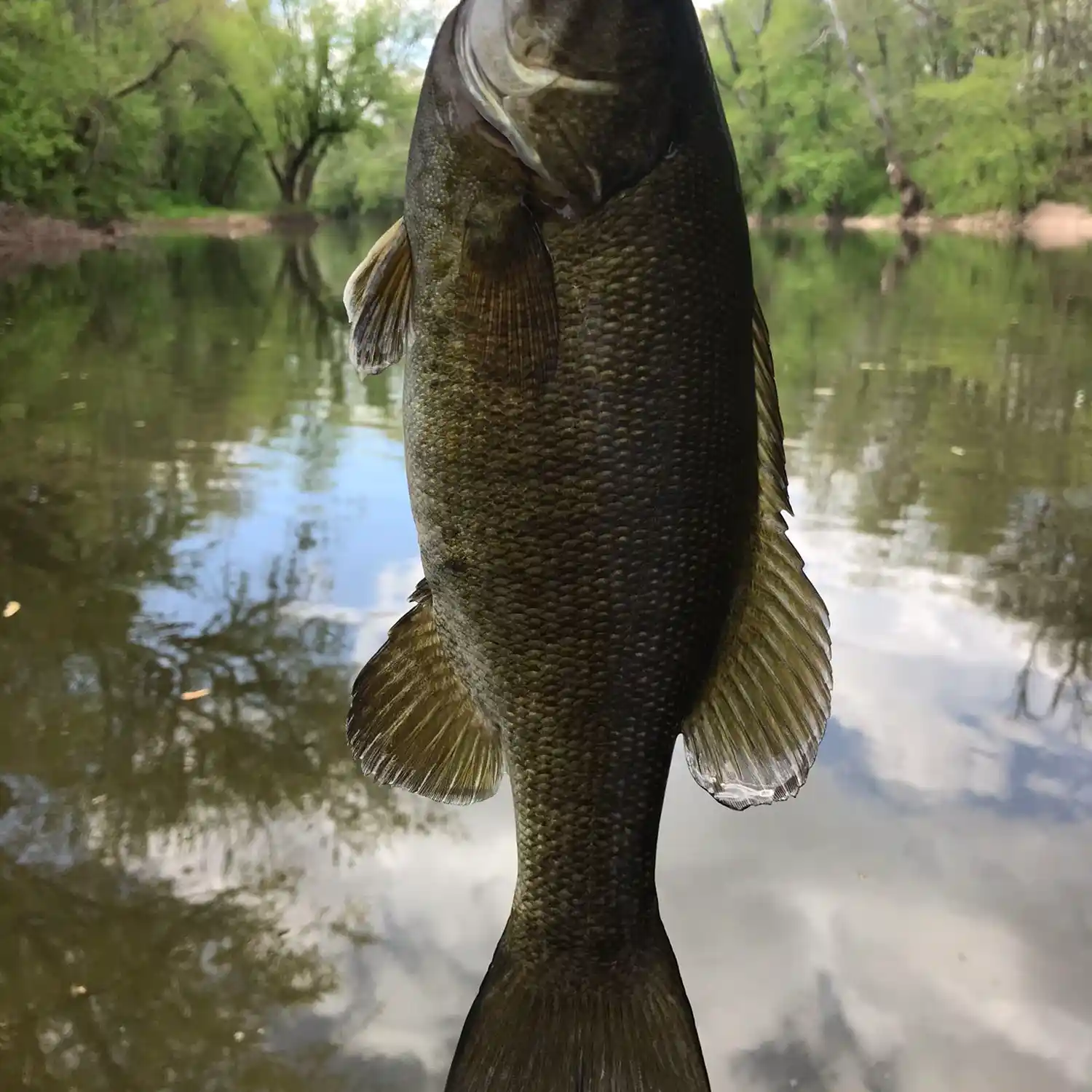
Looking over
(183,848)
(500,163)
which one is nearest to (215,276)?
(183,848)

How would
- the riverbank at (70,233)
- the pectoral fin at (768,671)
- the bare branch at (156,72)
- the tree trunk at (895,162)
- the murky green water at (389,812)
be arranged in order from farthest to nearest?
the tree trunk at (895,162) < the bare branch at (156,72) < the riverbank at (70,233) < the murky green water at (389,812) < the pectoral fin at (768,671)

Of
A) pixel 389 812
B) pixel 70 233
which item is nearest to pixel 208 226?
pixel 70 233

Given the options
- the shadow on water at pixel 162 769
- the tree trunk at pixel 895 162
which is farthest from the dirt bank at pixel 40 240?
the tree trunk at pixel 895 162

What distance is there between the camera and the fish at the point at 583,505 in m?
1.49

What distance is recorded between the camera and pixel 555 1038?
5.56ft

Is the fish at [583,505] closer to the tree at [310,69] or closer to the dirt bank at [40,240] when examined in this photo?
the dirt bank at [40,240]

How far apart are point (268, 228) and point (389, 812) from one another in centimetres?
5376

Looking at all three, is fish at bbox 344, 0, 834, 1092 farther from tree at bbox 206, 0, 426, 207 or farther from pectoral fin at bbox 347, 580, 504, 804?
tree at bbox 206, 0, 426, 207

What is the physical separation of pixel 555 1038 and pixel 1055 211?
49580 mm

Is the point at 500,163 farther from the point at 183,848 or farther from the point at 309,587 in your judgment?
the point at 309,587

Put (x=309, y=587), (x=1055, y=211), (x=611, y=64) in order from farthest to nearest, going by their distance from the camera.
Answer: (x=1055, y=211) → (x=309, y=587) → (x=611, y=64)

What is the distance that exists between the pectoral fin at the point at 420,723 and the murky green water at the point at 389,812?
175 cm

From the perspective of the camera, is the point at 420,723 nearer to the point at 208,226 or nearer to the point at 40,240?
the point at 40,240

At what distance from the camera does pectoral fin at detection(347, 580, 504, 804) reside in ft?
5.83
